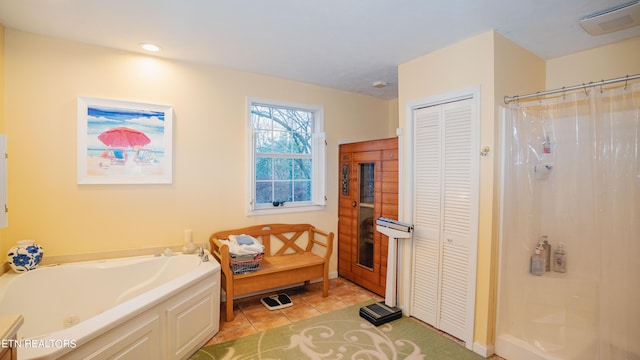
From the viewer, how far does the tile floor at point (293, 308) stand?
2691mm

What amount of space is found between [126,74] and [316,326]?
2863 mm

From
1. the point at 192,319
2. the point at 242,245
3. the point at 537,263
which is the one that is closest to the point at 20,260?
the point at 192,319

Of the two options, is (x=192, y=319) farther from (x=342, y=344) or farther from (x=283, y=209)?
(x=283, y=209)

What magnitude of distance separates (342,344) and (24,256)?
253 cm

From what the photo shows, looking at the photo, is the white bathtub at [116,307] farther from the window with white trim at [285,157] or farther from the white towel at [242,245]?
the window with white trim at [285,157]

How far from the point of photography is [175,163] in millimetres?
2986

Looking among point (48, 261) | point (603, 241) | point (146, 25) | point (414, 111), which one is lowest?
point (48, 261)

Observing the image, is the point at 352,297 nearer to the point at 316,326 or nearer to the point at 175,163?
the point at 316,326

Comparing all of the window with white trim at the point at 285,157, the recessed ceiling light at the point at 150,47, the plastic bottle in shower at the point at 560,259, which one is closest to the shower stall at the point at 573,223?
the plastic bottle in shower at the point at 560,259

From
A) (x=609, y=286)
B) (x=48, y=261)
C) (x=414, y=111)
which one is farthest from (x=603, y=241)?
(x=48, y=261)

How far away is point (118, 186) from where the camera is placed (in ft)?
9.00

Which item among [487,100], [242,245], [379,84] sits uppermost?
[379,84]

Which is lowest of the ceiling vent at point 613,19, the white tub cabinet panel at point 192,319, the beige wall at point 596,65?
the white tub cabinet panel at point 192,319

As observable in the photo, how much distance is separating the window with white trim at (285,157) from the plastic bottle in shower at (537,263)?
218 centimetres
